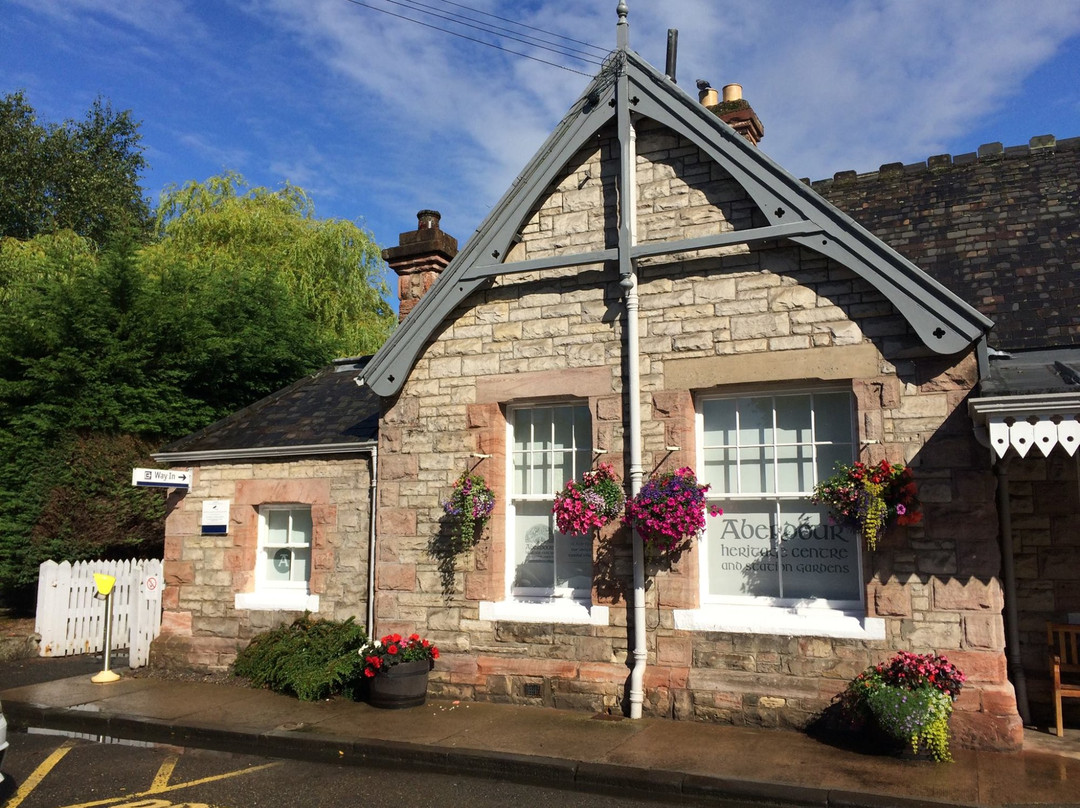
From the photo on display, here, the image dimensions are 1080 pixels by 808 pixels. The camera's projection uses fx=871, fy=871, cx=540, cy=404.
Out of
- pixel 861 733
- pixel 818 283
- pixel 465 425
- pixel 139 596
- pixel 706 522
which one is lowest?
pixel 861 733

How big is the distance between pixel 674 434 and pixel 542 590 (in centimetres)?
226

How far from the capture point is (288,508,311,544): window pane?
11.1 metres

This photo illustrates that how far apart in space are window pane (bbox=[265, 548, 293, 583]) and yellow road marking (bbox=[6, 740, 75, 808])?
125 inches

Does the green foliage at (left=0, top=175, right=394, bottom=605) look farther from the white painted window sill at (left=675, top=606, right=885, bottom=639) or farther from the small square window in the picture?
the white painted window sill at (left=675, top=606, right=885, bottom=639)

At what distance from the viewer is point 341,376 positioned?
13.6m

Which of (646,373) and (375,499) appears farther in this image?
(375,499)

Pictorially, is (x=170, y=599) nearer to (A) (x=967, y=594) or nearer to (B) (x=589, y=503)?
(B) (x=589, y=503)

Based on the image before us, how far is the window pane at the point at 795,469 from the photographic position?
332 inches

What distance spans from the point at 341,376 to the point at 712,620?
7475 millimetres

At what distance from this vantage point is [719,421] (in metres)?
8.88

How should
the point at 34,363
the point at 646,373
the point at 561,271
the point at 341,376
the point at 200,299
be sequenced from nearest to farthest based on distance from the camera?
1. the point at 646,373
2. the point at 561,271
3. the point at 341,376
4. the point at 34,363
5. the point at 200,299

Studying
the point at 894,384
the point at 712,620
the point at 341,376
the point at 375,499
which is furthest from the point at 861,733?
the point at 341,376

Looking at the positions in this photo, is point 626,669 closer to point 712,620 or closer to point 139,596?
point 712,620

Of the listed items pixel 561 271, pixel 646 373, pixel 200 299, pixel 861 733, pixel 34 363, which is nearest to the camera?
pixel 861 733
